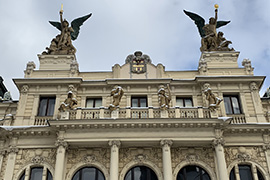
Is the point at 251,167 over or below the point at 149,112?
below

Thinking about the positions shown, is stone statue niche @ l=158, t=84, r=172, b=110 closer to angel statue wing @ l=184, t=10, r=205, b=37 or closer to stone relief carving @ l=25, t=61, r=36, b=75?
angel statue wing @ l=184, t=10, r=205, b=37

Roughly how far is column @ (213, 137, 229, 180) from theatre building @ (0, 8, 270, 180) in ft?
0.18

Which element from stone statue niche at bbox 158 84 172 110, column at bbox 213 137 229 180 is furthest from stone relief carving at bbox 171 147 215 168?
stone statue niche at bbox 158 84 172 110

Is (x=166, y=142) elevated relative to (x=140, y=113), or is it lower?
lower

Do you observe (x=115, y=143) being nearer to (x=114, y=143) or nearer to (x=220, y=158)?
(x=114, y=143)

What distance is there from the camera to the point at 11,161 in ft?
68.5

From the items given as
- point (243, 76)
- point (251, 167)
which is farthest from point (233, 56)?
point (251, 167)

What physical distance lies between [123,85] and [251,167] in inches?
398

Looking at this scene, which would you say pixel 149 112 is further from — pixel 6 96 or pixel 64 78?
pixel 6 96

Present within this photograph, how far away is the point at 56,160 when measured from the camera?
65.6 feet

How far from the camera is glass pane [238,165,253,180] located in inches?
812

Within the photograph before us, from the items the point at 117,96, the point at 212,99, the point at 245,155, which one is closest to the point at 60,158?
the point at 117,96

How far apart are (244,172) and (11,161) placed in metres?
14.3

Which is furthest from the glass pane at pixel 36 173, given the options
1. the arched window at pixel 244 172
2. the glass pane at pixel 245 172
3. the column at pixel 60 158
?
the glass pane at pixel 245 172
